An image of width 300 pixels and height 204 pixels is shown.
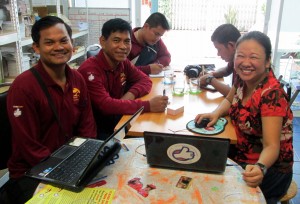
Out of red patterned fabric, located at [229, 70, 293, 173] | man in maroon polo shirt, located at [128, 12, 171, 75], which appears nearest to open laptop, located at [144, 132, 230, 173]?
red patterned fabric, located at [229, 70, 293, 173]

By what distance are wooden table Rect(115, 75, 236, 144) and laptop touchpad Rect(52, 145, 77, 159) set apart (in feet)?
0.90

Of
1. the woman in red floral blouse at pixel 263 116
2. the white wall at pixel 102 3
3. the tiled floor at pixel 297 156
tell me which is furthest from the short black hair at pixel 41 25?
the white wall at pixel 102 3

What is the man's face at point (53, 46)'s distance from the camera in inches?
58.7

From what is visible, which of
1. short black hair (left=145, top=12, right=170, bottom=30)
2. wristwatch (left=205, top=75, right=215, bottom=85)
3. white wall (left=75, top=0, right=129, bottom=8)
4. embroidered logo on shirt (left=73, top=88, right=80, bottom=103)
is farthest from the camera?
white wall (left=75, top=0, right=129, bottom=8)

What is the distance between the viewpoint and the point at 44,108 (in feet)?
4.65

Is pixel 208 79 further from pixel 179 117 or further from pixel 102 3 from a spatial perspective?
pixel 102 3

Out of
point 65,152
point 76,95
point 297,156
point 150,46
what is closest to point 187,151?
point 65,152

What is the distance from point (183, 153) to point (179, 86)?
124cm

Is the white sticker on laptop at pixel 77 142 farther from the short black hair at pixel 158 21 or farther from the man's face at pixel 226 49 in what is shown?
the short black hair at pixel 158 21

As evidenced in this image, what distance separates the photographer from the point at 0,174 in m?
2.19

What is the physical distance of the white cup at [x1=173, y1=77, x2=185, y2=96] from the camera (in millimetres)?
2117

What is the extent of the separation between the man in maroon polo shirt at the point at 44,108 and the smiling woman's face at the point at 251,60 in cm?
88

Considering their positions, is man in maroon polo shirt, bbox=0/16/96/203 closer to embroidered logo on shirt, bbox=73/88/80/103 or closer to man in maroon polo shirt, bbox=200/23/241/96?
embroidered logo on shirt, bbox=73/88/80/103

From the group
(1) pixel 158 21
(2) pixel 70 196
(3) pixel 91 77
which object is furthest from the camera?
(1) pixel 158 21
